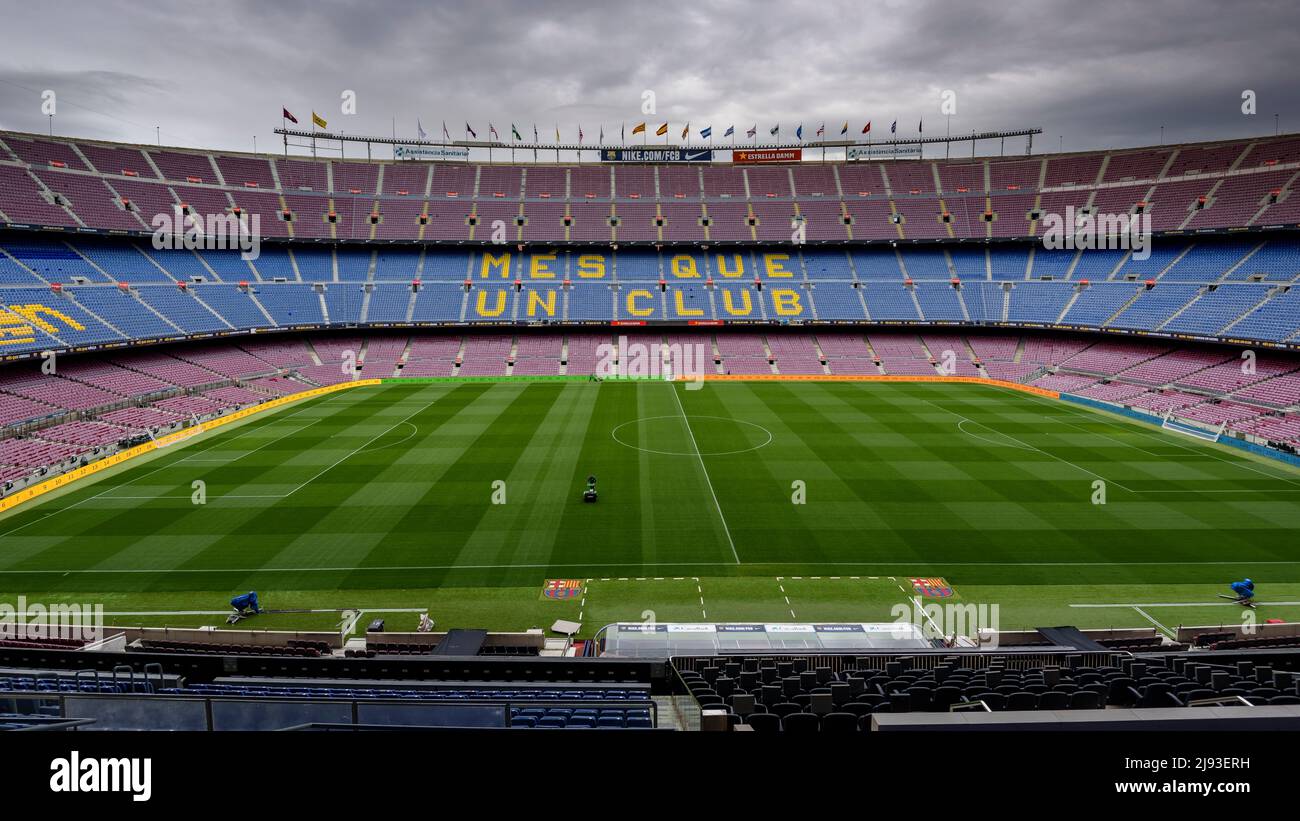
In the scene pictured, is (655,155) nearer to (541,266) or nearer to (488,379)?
(541,266)

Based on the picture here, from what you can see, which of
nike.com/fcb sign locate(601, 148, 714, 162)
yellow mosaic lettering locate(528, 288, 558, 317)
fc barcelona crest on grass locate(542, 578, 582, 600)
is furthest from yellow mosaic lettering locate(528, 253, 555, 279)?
fc barcelona crest on grass locate(542, 578, 582, 600)

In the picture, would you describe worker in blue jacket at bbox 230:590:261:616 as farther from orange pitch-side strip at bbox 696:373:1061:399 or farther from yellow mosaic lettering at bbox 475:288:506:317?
yellow mosaic lettering at bbox 475:288:506:317

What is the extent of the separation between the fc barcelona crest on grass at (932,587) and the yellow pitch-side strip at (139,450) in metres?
37.2

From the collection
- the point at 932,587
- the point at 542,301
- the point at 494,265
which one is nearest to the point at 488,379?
the point at 542,301

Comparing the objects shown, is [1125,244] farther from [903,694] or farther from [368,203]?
[368,203]

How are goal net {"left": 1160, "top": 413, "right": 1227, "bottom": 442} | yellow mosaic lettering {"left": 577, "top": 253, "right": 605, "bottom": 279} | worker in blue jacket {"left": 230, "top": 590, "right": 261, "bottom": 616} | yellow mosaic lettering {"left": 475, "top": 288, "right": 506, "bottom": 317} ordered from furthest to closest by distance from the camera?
yellow mosaic lettering {"left": 577, "top": 253, "right": 605, "bottom": 279} → yellow mosaic lettering {"left": 475, "top": 288, "right": 506, "bottom": 317} → goal net {"left": 1160, "top": 413, "right": 1227, "bottom": 442} → worker in blue jacket {"left": 230, "top": 590, "right": 261, "bottom": 616}

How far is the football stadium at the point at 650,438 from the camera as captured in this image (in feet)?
42.1

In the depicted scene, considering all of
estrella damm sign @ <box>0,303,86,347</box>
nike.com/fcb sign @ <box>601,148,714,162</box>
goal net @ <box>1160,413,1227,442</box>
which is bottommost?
goal net @ <box>1160,413,1227,442</box>

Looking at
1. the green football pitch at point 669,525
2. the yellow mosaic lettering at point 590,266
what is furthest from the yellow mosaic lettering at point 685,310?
A: the green football pitch at point 669,525

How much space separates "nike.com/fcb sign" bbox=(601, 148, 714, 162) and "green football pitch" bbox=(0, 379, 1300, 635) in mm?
54795

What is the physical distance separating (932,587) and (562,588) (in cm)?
1193

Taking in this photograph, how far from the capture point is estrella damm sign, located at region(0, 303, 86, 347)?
1726 inches

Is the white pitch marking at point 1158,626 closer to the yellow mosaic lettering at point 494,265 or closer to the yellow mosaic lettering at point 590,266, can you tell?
the yellow mosaic lettering at point 590,266

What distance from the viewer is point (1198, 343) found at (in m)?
55.0
